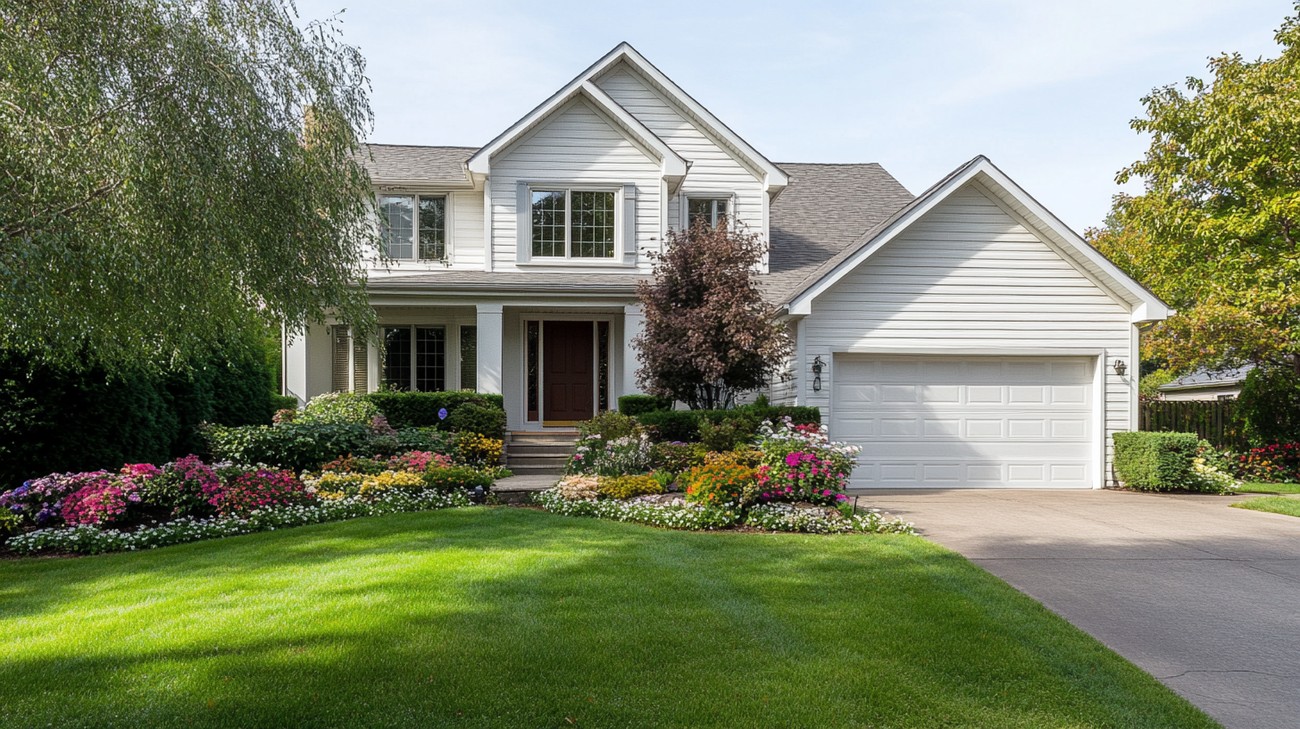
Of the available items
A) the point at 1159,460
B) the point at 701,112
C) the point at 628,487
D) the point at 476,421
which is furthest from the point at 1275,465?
the point at 476,421

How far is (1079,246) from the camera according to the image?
1249 centimetres

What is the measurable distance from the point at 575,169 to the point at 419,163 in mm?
3587

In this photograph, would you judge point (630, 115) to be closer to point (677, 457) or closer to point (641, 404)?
point (641, 404)

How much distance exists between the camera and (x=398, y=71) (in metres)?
9.52

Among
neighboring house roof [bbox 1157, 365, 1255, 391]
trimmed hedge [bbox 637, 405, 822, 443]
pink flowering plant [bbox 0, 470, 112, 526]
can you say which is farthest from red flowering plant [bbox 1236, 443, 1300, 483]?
pink flowering plant [bbox 0, 470, 112, 526]

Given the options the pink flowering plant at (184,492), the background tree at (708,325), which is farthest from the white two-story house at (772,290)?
the pink flowering plant at (184,492)

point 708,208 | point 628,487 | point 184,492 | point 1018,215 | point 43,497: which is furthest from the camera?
point 708,208

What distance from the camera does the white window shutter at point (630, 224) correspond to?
618 inches

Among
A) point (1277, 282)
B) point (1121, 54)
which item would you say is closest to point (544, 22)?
point (1121, 54)

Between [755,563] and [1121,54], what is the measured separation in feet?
36.2

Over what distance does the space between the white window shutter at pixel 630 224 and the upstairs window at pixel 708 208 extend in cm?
154

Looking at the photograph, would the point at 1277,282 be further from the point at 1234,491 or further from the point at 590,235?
the point at 590,235

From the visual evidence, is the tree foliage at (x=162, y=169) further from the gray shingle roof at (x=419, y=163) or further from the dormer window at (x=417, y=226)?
the dormer window at (x=417, y=226)

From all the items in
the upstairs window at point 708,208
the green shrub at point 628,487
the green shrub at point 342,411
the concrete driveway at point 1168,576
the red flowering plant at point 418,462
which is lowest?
the concrete driveway at point 1168,576
